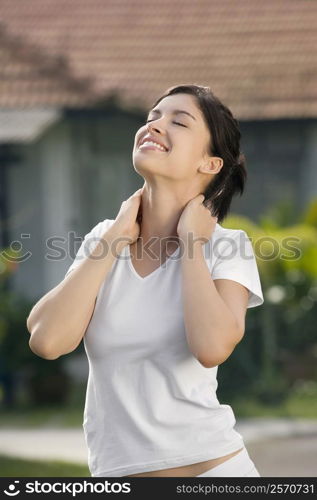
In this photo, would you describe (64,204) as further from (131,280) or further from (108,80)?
(131,280)

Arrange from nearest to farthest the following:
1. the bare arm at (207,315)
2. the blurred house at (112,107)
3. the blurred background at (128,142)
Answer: the bare arm at (207,315), the blurred background at (128,142), the blurred house at (112,107)

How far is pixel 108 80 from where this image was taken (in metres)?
13.0

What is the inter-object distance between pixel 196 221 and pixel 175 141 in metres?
0.24

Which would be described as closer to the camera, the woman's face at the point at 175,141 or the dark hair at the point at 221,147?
the woman's face at the point at 175,141

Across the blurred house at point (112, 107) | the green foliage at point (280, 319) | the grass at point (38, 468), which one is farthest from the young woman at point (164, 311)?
the blurred house at point (112, 107)

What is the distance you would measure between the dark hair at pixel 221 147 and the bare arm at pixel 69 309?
435 millimetres

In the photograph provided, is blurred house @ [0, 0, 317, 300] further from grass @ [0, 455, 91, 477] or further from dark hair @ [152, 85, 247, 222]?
dark hair @ [152, 85, 247, 222]

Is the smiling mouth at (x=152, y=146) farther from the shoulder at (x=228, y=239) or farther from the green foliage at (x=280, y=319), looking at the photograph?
the green foliage at (x=280, y=319)

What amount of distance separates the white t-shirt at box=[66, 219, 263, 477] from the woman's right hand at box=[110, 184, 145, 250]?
18cm

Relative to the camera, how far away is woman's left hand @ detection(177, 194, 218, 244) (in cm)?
292

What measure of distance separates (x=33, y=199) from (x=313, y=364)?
4.39 metres

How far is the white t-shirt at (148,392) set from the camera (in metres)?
2.76

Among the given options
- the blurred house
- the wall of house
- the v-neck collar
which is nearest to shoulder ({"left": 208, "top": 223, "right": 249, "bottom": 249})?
the v-neck collar
